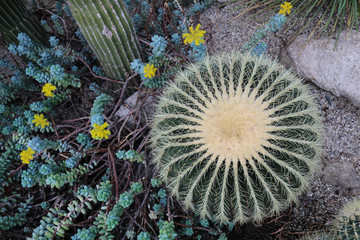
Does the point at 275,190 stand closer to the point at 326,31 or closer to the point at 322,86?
the point at 322,86

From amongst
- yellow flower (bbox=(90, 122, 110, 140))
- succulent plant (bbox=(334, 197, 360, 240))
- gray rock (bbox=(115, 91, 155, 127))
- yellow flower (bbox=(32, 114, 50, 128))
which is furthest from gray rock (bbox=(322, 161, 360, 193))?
yellow flower (bbox=(32, 114, 50, 128))

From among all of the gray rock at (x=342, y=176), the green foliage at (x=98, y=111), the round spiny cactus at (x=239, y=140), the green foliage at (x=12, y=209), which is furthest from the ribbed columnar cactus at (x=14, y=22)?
the gray rock at (x=342, y=176)

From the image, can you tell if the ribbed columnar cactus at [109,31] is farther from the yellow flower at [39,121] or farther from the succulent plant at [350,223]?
the succulent plant at [350,223]

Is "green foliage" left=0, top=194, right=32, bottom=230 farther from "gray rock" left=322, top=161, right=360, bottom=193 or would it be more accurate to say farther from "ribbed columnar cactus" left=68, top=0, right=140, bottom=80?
"gray rock" left=322, top=161, right=360, bottom=193

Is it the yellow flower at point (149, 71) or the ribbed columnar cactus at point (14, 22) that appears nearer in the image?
the yellow flower at point (149, 71)

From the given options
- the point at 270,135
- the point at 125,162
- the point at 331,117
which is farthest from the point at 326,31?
the point at 125,162
